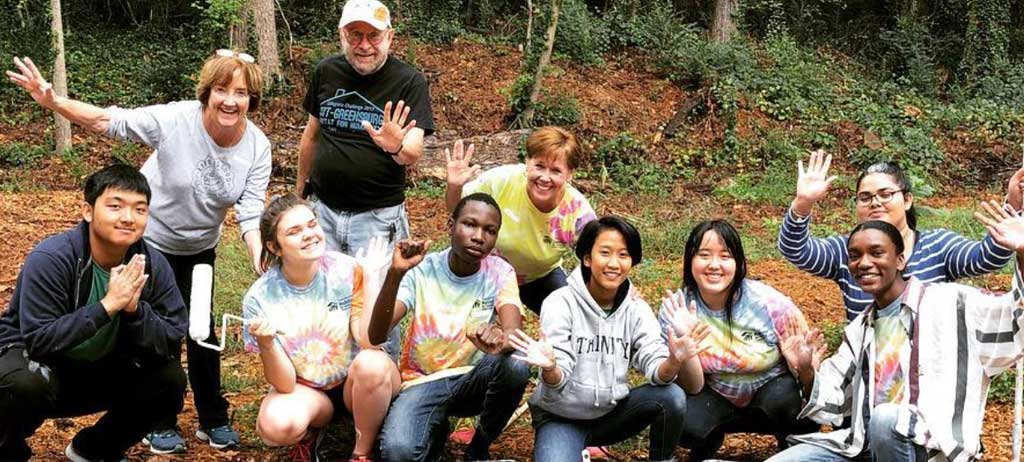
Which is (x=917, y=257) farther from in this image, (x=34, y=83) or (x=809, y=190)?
(x=34, y=83)

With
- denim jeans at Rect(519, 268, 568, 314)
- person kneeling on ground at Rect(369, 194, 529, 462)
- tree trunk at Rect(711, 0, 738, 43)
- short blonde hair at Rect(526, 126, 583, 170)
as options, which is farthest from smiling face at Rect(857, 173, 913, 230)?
tree trunk at Rect(711, 0, 738, 43)

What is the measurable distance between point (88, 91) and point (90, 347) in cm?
1272

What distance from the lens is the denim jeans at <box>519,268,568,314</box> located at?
16.4 feet

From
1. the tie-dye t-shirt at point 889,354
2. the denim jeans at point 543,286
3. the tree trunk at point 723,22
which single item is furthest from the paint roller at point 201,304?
the tree trunk at point 723,22

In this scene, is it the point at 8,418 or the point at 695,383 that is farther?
the point at 695,383

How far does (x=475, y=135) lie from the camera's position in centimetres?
1400

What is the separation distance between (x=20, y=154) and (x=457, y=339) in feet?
35.2

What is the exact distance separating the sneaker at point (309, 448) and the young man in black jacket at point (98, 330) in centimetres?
53

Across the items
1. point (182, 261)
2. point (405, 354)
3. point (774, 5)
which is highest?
point (774, 5)

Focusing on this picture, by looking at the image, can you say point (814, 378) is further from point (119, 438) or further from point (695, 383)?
point (119, 438)

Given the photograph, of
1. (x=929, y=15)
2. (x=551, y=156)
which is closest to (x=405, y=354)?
(x=551, y=156)

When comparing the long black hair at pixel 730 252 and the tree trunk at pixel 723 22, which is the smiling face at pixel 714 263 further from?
the tree trunk at pixel 723 22

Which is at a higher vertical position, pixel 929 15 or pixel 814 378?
pixel 929 15

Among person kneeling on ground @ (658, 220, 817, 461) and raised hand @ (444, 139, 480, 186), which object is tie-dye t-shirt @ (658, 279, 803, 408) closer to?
person kneeling on ground @ (658, 220, 817, 461)
